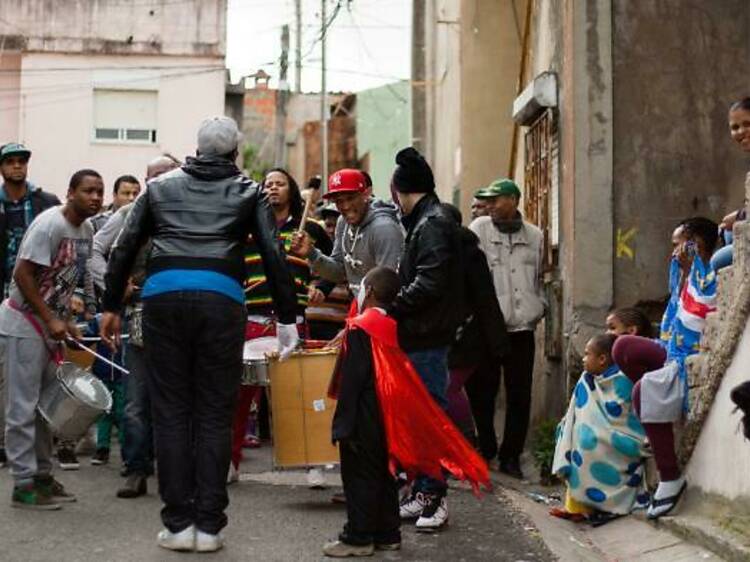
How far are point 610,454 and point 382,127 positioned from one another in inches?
1222

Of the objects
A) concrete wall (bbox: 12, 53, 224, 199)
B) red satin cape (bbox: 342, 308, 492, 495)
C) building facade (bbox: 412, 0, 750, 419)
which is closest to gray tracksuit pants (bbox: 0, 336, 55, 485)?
red satin cape (bbox: 342, 308, 492, 495)

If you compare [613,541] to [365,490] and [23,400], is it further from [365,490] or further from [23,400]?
[23,400]

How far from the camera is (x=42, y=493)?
7.31m

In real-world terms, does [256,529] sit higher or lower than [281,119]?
lower

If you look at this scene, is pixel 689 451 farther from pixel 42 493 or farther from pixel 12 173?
pixel 12 173

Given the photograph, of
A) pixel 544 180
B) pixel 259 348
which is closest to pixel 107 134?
pixel 544 180

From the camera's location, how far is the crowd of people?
20.6ft

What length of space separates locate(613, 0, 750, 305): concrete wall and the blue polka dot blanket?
6.78 ft

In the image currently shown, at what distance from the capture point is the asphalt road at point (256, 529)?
20.6 ft

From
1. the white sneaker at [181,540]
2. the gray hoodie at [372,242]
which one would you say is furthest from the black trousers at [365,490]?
the gray hoodie at [372,242]

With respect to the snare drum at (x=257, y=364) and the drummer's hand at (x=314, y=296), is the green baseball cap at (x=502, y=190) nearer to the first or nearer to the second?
the drummer's hand at (x=314, y=296)

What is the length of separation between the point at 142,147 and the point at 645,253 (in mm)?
25520

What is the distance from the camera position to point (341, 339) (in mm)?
7547

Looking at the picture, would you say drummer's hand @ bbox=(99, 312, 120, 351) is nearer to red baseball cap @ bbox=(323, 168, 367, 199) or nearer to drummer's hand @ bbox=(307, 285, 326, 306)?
red baseball cap @ bbox=(323, 168, 367, 199)
